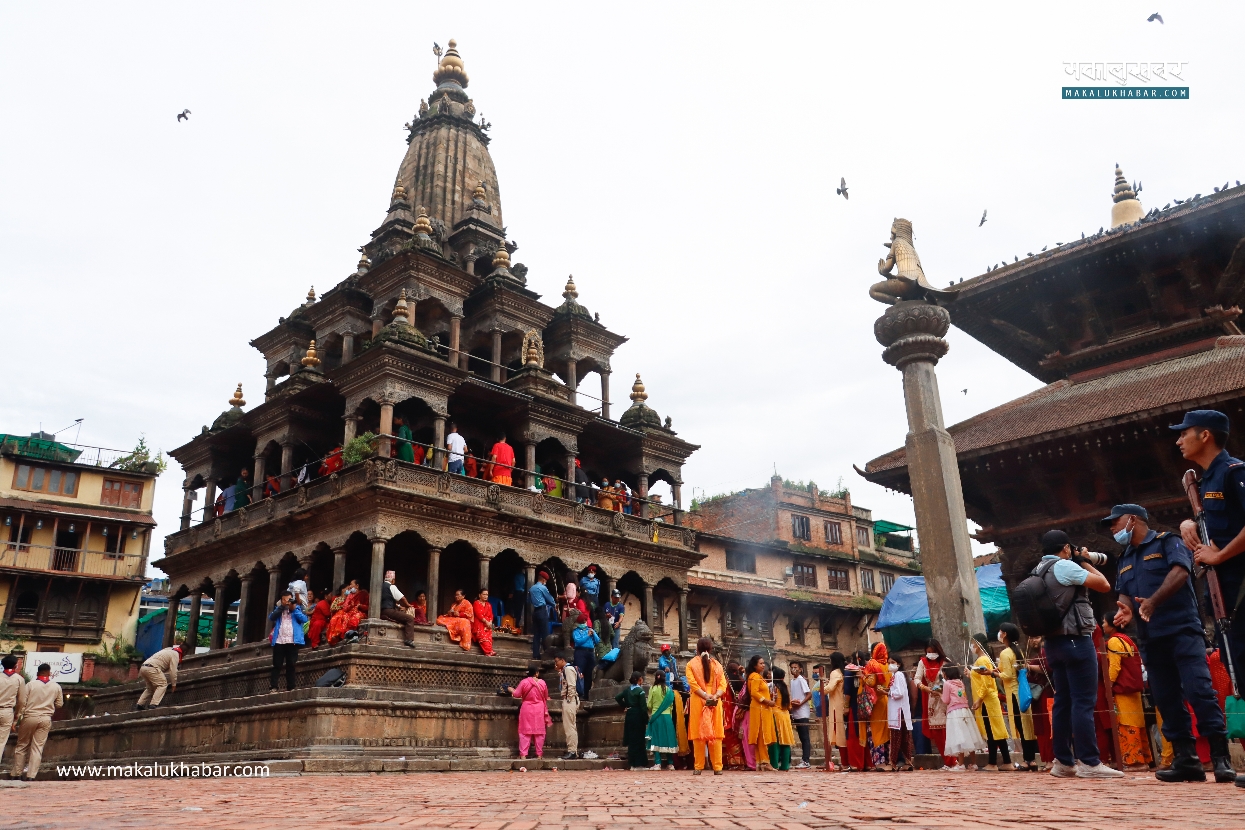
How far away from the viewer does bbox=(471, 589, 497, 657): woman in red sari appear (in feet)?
68.7

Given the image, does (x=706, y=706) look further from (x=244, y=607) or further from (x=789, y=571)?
(x=789, y=571)

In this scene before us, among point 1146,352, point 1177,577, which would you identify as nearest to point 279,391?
point 1146,352

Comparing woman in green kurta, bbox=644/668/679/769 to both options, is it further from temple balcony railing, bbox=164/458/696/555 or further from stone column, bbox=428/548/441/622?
temple balcony railing, bbox=164/458/696/555

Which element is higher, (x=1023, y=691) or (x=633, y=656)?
(x=633, y=656)

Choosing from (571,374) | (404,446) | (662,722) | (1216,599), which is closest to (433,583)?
(404,446)

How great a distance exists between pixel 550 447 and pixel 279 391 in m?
8.77

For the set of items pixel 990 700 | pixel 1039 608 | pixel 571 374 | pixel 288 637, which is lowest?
pixel 990 700

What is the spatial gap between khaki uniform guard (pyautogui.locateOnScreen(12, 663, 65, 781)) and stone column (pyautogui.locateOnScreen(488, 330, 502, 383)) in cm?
1712

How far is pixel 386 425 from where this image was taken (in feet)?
73.9

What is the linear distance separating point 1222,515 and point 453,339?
81.3ft

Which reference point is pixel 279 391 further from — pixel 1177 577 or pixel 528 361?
pixel 1177 577

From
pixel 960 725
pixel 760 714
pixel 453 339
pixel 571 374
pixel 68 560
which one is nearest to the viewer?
pixel 960 725

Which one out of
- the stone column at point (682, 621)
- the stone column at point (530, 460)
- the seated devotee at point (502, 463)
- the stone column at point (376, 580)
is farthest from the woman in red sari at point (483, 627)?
the stone column at point (682, 621)

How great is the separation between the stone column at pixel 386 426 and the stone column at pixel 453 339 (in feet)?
15.2
